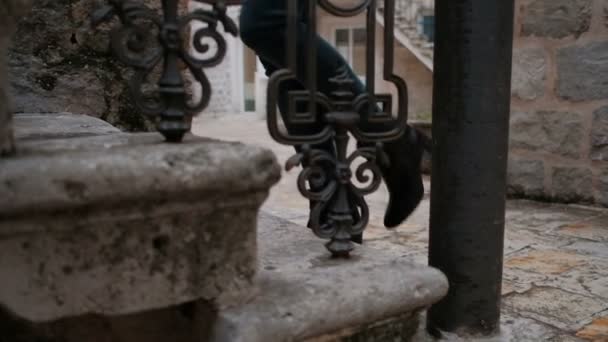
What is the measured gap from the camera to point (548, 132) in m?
3.82

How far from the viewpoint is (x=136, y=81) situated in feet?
3.50

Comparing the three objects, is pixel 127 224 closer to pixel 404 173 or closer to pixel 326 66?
pixel 326 66

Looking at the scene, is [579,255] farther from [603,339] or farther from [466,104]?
[466,104]

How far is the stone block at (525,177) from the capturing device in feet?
12.7

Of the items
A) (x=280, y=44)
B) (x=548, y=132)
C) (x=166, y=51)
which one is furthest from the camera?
(x=548, y=132)

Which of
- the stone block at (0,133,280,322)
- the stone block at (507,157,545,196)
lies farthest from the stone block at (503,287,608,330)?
the stone block at (507,157,545,196)

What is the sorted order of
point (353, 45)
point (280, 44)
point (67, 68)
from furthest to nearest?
point (353, 45) < point (67, 68) < point (280, 44)

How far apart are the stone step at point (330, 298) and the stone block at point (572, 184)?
275cm

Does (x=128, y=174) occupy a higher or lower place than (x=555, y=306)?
higher

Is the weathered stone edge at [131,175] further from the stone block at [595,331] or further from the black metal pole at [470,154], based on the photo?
the stone block at [595,331]

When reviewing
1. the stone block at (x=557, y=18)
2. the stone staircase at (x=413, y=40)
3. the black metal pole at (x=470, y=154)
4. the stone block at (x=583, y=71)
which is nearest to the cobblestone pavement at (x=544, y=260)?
the black metal pole at (x=470, y=154)

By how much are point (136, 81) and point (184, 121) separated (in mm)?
104

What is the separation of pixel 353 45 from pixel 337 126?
12735mm

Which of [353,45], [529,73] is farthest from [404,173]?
[353,45]
